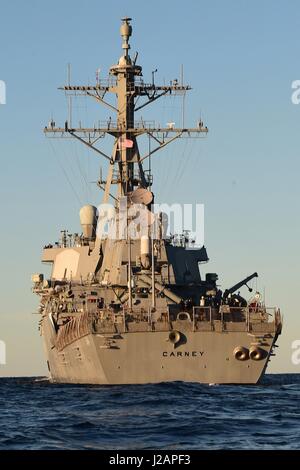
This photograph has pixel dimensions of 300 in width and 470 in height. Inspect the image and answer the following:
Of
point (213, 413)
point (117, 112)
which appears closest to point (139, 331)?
point (213, 413)

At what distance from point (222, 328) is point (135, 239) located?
10434 mm

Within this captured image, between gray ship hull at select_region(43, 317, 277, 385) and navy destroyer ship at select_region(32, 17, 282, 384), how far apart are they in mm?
43

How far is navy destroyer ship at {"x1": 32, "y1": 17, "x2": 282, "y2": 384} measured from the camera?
50844 mm

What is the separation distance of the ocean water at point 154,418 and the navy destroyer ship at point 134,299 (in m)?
1.53

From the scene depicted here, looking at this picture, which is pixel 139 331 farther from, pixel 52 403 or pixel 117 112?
pixel 117 112

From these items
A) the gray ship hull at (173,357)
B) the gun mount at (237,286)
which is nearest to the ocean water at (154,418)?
the gray ship hull at (173,357)

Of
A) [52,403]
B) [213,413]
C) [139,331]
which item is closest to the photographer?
[213,413]

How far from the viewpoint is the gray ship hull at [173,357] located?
1994 inches

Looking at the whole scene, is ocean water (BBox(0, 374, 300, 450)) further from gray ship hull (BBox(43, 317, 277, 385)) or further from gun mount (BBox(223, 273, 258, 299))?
gun mount (BBox(223, 273, 258, 299))

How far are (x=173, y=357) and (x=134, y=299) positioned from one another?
6.00 m

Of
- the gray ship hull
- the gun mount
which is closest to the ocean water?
the gray ship hull

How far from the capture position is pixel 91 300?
5791cm

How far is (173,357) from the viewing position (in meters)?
50.8

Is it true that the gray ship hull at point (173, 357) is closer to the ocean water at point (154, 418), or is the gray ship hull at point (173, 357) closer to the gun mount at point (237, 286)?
the ocean water at point (154, 418)
